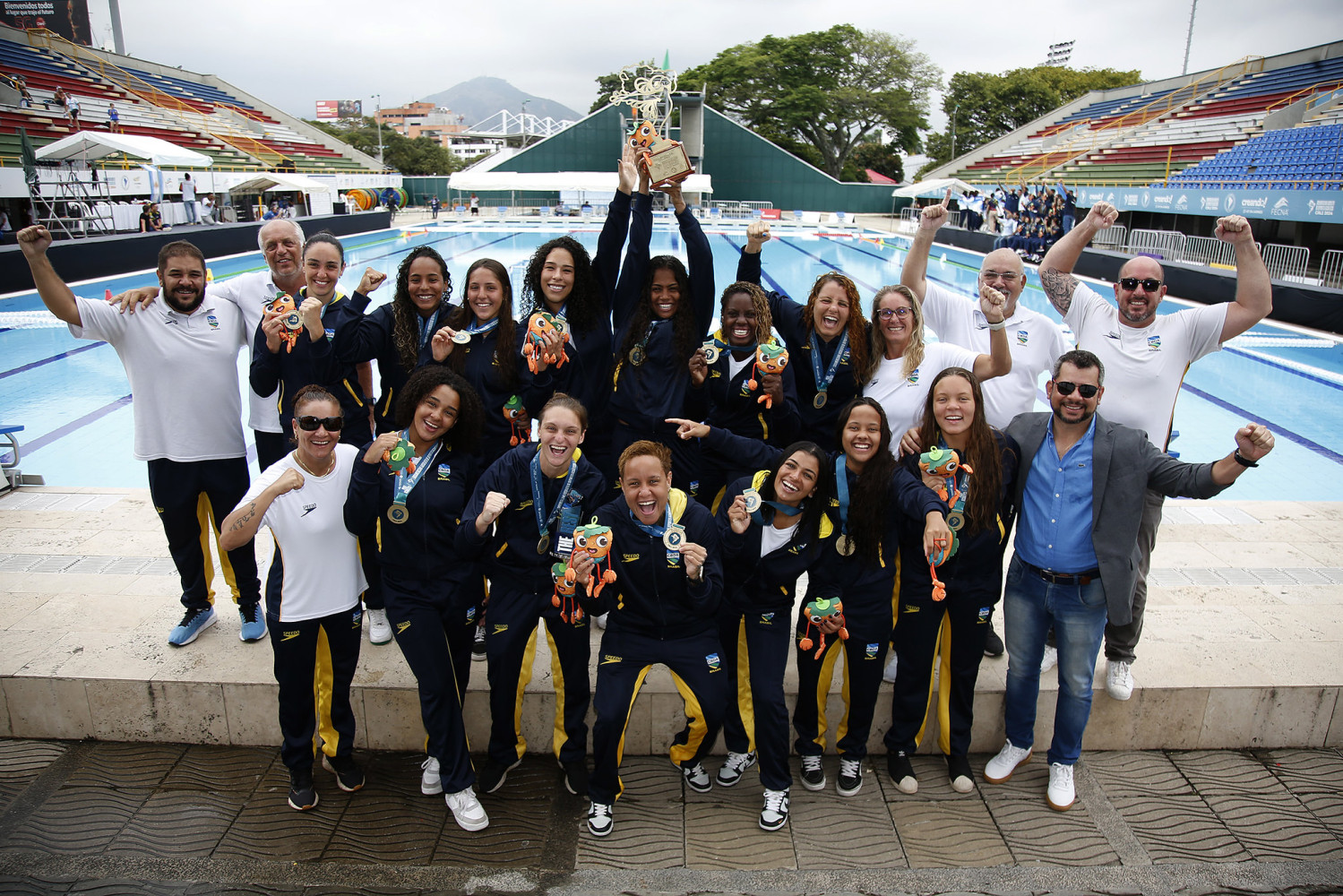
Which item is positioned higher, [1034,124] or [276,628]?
[1034,124]

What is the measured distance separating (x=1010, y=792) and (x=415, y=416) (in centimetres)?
281

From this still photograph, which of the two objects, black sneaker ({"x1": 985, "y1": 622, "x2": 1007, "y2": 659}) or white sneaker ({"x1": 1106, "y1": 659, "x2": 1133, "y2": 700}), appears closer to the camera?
white sneaker ({"x1": 1106, "y1": 659, "x2": 1133, "y2": 700})

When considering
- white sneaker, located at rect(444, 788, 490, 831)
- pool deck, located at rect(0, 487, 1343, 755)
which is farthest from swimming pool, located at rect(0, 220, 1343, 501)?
white sneaker, located at rect(444, 788, 490, 831)

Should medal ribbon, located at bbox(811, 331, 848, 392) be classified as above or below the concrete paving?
above

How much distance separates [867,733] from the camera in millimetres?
3238

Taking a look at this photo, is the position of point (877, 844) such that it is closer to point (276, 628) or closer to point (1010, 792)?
point (1010, 792)

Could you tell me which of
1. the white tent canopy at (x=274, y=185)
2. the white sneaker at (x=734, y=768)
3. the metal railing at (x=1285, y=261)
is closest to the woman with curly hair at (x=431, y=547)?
the white sneaker at (x=734, y=768)

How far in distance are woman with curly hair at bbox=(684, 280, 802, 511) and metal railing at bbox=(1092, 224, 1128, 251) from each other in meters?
19.0

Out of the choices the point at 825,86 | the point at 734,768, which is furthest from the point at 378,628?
the point at 825,86

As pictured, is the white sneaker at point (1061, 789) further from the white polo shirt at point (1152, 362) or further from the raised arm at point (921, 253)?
the raised arm at point (921, 253)

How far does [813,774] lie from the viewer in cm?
329

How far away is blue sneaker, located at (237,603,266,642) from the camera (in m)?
3.78

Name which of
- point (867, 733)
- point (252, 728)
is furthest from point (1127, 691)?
point (252, 728)

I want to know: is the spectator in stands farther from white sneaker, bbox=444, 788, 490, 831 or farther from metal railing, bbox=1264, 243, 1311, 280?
metal railing, bbox=1264, 243, 1311, 280
